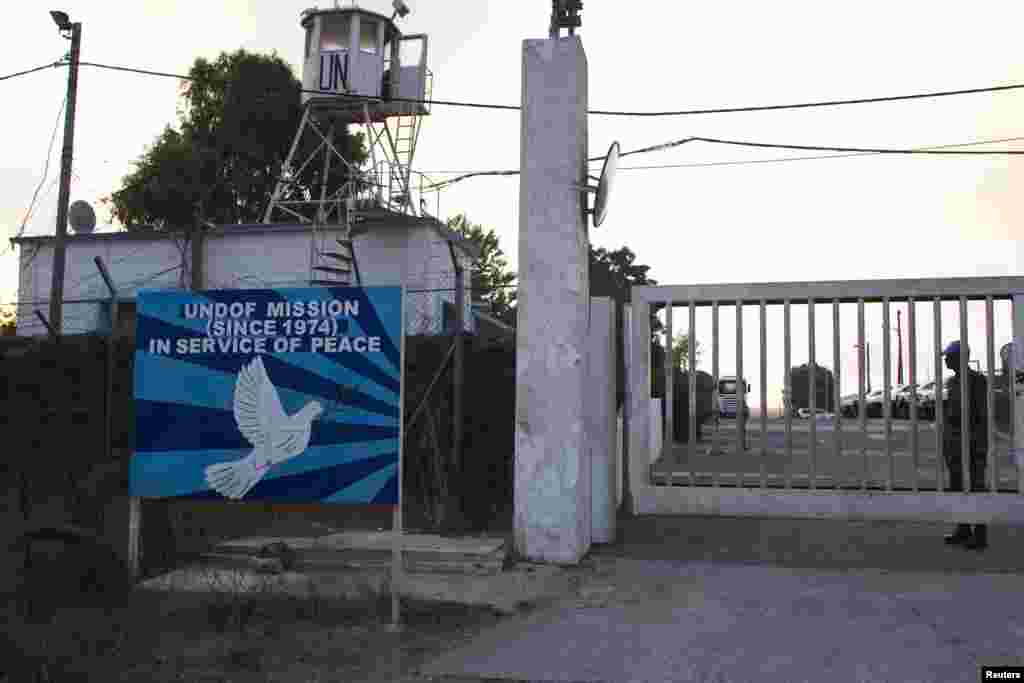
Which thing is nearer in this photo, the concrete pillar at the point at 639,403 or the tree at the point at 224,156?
the concrete pillar at the point at 639,403

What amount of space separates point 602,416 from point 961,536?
357 centimetres

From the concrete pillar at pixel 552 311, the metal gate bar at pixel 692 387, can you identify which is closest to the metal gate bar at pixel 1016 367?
the metal gate bar at pixel 692 387

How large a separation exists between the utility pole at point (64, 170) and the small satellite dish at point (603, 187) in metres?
9.45

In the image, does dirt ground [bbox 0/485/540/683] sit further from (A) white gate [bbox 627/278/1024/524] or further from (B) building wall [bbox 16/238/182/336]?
(B) building wall [bbox 16/238/182/336]

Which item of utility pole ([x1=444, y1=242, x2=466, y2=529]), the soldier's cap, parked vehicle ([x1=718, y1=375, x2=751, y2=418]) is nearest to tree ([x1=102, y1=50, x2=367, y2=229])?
parked vehicle ([x1=718, y1=375, x2=751, y2=418])

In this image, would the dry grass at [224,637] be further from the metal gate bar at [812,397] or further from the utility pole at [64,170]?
the utility pole at [64,170]

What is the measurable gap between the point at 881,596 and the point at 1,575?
22.2 ft

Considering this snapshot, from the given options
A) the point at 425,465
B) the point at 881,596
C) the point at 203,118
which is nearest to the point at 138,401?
the point at 425,465

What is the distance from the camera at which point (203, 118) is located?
3469 centimetres

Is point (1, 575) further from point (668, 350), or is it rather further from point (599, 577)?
point (668, 350)

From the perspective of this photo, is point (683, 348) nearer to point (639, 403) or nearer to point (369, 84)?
point (639, 403)

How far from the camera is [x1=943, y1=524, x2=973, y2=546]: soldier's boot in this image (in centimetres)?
898

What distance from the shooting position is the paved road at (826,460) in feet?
28.4

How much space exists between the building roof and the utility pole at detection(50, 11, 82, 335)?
4998mm
